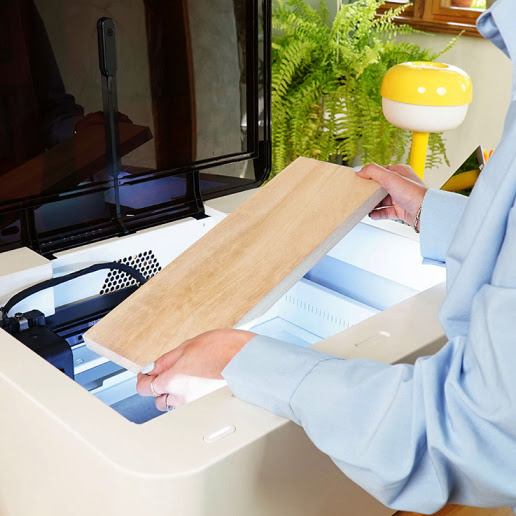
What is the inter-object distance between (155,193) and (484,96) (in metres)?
1.84

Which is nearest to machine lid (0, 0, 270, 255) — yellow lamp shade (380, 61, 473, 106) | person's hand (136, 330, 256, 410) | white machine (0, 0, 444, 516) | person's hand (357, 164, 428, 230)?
white machine (0, 0, 444, 516)

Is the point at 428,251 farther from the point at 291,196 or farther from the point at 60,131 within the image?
the point at 60,131

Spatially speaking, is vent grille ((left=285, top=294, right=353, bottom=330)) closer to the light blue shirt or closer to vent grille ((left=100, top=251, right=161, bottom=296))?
vent grille ((left=100, top=251, right=161, bottom=296))

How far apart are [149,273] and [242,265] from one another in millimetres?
244

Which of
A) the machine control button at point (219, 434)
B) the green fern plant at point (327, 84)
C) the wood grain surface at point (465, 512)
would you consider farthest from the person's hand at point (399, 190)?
the green fern plant at point (327, 84)

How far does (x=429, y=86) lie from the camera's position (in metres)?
1.58

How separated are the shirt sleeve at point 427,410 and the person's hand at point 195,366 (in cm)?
5

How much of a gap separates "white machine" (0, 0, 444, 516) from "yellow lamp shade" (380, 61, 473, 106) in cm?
51

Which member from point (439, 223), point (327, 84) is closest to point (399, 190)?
point (439, 223)

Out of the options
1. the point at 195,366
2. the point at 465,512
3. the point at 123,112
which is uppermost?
the point at 123,112

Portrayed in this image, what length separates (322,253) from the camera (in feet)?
3.02

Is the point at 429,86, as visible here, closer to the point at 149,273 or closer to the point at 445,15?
the point at 149,273

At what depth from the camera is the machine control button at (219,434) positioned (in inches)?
21.7

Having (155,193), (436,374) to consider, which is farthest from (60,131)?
(436,374)
